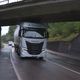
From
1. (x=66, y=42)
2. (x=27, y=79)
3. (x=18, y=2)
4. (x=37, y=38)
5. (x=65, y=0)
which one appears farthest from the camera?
(x=66, y=42)

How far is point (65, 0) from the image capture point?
99.5 feet

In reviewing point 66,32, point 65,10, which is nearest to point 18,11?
point 65,10

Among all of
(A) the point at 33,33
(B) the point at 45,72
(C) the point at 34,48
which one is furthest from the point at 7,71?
(A) the point at 33,33

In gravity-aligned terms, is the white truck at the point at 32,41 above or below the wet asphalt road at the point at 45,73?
above

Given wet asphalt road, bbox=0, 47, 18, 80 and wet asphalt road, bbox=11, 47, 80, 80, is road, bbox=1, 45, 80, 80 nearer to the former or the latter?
wet asphalt road, bbox=11, 47, 80, 80

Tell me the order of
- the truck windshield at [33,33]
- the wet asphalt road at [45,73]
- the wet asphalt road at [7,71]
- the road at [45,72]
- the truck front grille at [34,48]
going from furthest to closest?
1. the truck windshield at [33,33]
2. the truck front grille at [34,48]
3. the road at [45,72]
4. the wet asphalt road at [45,73]
5. the wet asphalt road at [7,71]

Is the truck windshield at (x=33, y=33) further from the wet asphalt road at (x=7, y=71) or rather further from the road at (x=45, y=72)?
the road at (x=45, y=72)

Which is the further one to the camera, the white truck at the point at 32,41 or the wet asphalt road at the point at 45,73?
the white truck at the point at 32,41

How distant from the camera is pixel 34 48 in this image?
33.3 meters

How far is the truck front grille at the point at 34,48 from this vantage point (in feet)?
109

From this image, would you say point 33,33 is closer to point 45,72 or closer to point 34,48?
point 34,48

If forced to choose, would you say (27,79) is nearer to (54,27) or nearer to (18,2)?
(18,2)

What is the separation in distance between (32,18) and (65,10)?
937cm

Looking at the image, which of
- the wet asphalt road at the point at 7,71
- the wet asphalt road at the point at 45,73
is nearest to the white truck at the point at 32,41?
the wet asphalt road at the point at 7,71
